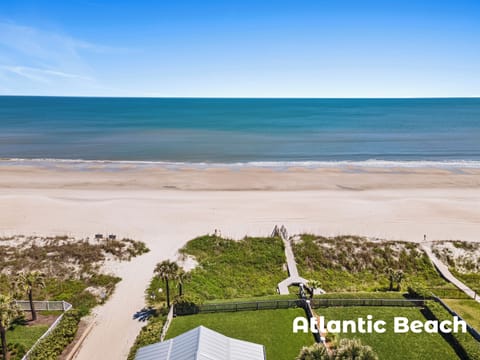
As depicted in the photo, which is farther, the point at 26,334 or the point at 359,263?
the point at 359,263

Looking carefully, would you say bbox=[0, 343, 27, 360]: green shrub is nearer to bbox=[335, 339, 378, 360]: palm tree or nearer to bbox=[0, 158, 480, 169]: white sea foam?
bbox=[335, 339, 378, 360]: palm tree

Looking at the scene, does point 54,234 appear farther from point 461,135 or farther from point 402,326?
point 461,135

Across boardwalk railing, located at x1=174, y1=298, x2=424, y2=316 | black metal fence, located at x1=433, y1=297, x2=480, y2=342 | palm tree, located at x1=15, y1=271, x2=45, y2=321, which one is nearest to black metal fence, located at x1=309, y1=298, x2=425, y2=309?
boardwalk railing, located at x1=174, y1=298, x2=424, y2=316

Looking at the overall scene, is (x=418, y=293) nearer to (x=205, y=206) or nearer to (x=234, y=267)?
(x=234, y=267)

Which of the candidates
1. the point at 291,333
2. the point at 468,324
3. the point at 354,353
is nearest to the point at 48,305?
the point at 291,333

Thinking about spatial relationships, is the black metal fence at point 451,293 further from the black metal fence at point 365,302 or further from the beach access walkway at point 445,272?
the black metal fence at point 365,302

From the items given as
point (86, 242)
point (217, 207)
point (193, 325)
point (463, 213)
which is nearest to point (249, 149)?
point (217, 207)
